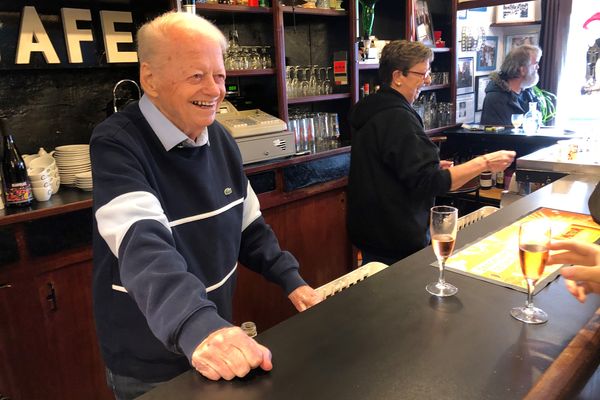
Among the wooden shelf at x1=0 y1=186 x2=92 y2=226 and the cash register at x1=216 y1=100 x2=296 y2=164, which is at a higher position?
the cash register at x1=216 y1=100 x2=296 y2=164

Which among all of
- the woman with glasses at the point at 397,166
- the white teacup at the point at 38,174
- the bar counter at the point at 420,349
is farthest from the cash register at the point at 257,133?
the bar counter at the point at 420,349

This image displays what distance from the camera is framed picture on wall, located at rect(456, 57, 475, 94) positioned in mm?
4906

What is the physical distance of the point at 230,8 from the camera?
8.27ft

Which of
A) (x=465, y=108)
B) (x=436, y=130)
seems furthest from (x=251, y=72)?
(x=465, y=108)

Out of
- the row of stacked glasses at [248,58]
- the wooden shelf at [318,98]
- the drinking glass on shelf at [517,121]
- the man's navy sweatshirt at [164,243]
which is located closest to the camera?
the man's navy sweatshirt at [164,243]

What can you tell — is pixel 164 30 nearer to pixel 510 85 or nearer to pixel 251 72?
pixel 251 72

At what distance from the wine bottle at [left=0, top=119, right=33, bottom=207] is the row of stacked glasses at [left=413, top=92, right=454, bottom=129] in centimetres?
303

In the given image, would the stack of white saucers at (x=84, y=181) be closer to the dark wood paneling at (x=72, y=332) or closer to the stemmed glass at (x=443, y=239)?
the dark wood paneling at (x=72, y=332)

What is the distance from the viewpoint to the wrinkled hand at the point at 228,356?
2.77 ft

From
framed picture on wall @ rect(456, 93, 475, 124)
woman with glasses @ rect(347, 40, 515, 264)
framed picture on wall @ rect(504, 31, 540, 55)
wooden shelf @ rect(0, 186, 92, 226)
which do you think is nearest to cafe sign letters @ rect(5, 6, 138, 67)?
wooden shelf @ rect(0, 186, 92, 226)

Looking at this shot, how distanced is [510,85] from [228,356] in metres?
4.13

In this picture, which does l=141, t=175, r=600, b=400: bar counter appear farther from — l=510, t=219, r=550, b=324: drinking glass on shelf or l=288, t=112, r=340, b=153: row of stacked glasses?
l=288, t=112, r=340, b=153: row of stacked glasses

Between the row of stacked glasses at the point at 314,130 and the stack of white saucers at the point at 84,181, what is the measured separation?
4.05ft

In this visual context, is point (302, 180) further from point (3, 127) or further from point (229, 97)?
point (3, 127)
